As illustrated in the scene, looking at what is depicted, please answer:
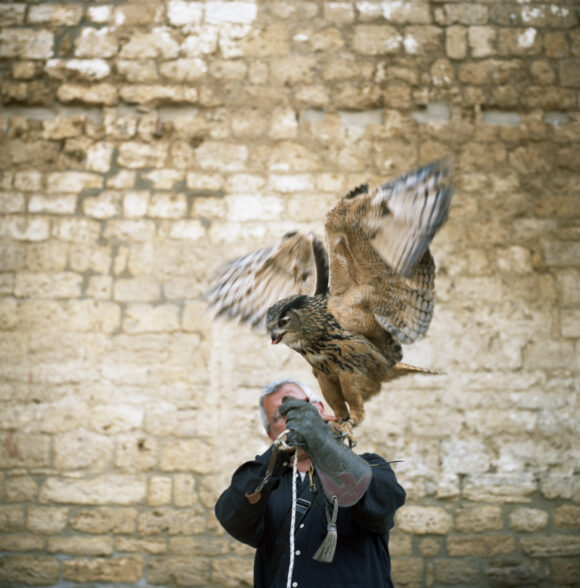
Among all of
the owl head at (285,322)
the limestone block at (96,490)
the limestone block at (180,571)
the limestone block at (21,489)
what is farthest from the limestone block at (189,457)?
the owl head at (285,322)

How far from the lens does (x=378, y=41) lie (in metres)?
3.83

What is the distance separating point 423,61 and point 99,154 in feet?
6.31

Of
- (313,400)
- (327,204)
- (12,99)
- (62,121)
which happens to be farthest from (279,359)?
(12,99)

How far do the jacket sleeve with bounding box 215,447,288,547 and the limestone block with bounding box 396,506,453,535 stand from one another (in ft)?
5.78

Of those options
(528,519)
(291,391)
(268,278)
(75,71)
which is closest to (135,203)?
(75,71)

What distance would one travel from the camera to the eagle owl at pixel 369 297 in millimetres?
1583

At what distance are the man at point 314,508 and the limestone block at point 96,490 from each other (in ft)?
5.58

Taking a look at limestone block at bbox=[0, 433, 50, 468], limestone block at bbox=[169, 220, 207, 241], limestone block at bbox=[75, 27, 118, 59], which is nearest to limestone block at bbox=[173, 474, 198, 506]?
limestone block at bbox=[0, 433, 50, 468]

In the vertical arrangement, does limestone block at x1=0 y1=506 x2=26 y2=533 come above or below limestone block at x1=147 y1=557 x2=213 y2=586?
above

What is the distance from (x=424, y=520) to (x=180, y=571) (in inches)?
50.1

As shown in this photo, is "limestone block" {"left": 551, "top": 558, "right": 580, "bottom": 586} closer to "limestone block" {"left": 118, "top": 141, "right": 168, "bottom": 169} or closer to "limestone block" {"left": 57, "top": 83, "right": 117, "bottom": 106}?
"limestone block" {"left": 118, "top": 141, "right": 168, "bottom": 169}

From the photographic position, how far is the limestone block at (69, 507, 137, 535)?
3.44 m

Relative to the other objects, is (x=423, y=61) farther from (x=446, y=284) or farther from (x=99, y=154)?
(x=99, y=154)

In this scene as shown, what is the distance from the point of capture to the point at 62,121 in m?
3.81
